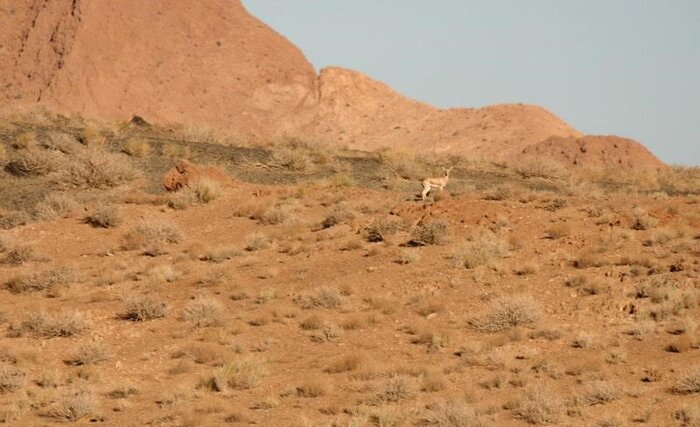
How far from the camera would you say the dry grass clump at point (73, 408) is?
15188mm

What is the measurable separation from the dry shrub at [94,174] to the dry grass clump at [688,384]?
822 inches

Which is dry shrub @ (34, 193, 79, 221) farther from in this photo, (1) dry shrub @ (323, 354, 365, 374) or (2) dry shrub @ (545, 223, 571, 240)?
(1) dry shrub @ (323, 354, 365, 374)

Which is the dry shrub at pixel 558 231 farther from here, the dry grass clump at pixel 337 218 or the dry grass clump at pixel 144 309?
the dry grass clump at pixel 144 309

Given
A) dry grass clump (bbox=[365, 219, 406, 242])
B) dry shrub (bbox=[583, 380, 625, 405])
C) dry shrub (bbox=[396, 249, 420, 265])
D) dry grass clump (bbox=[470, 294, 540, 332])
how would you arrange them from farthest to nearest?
1. dry grass clump (bbox=[365, 219, 406, 242])
2. dry shrub (bbox=[396, 249, 420, 265])
3. dry grass clump (bbox=[470, 294, 540, 332])
4. dry shrub (bbox=[583, 380, 625, 405])

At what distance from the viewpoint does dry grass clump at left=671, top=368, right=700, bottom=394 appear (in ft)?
48.2

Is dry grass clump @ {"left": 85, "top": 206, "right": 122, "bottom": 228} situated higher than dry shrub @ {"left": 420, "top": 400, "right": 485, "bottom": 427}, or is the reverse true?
dry shrub @ {"left": 420, "top": 400, "right": 485, "bottom": 427}

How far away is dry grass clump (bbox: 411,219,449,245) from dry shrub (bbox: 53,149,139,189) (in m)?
11.4

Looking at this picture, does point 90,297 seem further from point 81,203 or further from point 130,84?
point 130,84

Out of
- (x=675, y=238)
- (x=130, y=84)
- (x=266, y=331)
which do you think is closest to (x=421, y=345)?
(x=266, y=331)

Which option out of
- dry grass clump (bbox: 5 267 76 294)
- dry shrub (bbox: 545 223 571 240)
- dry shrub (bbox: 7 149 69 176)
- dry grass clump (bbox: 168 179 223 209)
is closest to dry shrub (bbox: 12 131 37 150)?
dry shrub (bbox: 7 149 69 176)

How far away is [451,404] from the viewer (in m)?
14.4

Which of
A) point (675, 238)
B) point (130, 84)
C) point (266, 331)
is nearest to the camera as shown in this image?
point (266, 331)

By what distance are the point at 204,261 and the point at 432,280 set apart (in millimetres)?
5927

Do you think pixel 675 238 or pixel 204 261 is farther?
pixel 204 261
